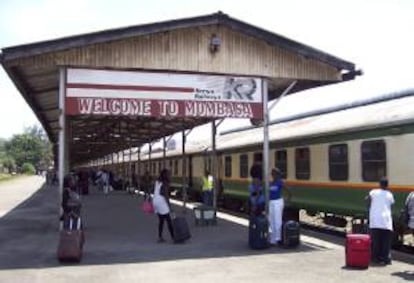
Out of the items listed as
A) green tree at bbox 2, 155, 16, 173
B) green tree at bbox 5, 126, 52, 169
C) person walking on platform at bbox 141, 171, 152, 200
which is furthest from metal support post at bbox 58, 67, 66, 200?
green tree at bbox 5, 126, 52, 169

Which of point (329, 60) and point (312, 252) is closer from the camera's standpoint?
point (312, 252)

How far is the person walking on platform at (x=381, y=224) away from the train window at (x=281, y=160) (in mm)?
7573

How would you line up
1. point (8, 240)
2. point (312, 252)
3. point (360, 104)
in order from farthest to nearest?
1. point (360, 104)
2. point (8, 240)
3. point (312, 252)

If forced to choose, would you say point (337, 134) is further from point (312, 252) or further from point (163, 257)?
point (163, 257)

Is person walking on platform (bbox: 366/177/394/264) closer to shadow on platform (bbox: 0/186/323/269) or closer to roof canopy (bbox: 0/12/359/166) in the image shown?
shadow on platform (bbox: 0/186/323/269)

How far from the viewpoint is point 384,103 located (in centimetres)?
1705

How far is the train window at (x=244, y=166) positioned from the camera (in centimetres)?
2368

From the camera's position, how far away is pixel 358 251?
11797mm

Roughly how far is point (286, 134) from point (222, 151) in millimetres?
7013

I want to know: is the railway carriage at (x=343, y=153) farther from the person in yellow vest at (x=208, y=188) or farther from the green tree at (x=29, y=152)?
A: the green tree at (x=29, y=152)

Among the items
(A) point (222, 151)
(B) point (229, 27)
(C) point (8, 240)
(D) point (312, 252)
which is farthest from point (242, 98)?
(A) point (222, 151)

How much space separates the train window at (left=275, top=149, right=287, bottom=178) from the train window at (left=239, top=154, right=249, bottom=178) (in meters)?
3.04

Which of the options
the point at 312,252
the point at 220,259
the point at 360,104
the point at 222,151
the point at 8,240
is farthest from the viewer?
the point at 222,151

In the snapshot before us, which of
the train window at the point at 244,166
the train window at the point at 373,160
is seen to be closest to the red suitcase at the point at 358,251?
the train window at the point at 373,160
